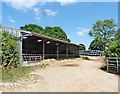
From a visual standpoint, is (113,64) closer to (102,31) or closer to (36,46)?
(36,46)

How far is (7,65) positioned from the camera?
14797mm

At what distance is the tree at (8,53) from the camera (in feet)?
48.1

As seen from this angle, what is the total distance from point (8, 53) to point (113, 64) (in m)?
7.36

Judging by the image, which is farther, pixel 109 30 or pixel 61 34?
pixel 61 34

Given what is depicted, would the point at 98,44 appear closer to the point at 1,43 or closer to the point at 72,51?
the point at 72,51

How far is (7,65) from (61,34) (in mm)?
47445

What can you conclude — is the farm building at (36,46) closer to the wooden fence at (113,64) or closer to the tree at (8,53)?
the tree at (8,53)

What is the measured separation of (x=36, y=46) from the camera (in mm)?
27750

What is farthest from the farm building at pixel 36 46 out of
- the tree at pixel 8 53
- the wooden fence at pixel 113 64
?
the wooden fence at pixel 113 64

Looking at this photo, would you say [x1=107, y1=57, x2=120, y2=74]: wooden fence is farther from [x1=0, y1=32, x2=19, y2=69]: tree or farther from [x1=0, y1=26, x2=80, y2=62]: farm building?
[x1=0, y1=26, x2=80, y2=62]: farm building

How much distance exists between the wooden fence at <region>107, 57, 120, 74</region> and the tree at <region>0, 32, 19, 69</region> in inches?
265

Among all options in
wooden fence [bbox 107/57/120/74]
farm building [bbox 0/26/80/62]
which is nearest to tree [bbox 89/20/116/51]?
farm building [bbox 0/26/80/62]

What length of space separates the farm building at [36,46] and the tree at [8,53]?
199 centimetres

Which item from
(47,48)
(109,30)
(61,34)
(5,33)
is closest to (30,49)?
(47,48)
